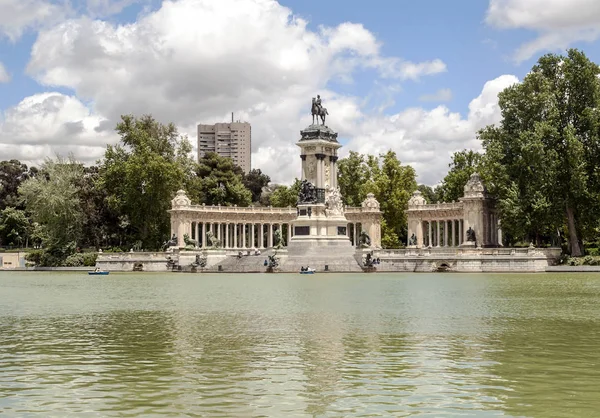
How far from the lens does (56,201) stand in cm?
8212

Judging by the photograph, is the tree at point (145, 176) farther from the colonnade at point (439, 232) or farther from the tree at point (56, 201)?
the colonnade at point (439, 232)

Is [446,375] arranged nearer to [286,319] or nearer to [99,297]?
[286,319]

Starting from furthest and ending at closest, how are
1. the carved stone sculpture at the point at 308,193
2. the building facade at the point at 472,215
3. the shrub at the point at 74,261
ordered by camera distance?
1. the shrub at the point at 74,261
2. the building facade at the point at 472,215
3. the carved stone sculpture at the point at 308,193

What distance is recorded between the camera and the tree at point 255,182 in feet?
458

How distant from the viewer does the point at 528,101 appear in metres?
72.2

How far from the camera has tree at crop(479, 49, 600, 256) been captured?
66.6 m

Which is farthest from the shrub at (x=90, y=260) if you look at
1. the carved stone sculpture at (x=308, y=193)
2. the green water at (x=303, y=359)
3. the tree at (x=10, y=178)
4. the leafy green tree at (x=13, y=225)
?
the green water at (x=303, y=359)

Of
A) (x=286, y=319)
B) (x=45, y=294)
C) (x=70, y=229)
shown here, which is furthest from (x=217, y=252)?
(x=286, y=319)

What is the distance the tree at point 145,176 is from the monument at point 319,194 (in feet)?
51.2

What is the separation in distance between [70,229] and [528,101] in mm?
47400

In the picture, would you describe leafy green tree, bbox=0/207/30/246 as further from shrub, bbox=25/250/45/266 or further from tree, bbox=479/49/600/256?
tree, bbox=479/49/600/256

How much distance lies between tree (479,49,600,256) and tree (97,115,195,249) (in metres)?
34.7

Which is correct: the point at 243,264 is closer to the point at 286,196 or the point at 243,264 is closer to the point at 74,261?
the point at 74,261

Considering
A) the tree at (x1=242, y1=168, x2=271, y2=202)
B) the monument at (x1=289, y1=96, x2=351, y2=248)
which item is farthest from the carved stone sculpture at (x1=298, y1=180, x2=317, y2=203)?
the tree at (x1=242, y1=168, x2=271, y2=202)
